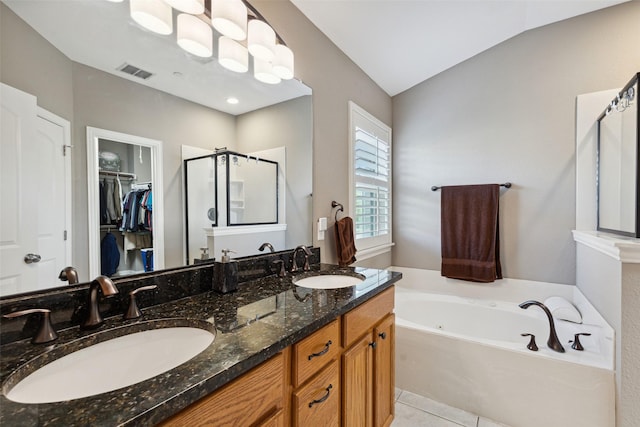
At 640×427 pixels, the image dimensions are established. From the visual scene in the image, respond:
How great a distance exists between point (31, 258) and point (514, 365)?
2367 millimetres

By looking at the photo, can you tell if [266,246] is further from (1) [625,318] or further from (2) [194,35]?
(1) [625,318]

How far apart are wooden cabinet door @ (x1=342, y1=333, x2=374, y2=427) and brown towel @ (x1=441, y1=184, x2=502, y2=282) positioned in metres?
1.75

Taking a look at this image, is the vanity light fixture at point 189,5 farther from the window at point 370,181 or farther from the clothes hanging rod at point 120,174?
the window at point 370,181

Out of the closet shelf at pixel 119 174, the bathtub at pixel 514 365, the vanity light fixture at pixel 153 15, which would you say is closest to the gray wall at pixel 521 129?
the bathtub at pixel 514 365

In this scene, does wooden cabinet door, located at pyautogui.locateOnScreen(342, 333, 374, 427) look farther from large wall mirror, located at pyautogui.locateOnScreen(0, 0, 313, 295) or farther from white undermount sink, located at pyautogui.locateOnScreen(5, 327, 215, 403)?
large wall mirror, located at pyautogui.locateOnScreen(0, 0, 313, 295)

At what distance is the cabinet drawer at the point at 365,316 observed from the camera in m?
1.16

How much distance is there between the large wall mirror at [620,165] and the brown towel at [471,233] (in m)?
0.69

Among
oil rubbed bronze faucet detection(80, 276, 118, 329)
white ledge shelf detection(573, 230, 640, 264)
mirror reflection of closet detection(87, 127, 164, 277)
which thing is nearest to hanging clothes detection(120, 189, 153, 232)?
mirror reflection of closet detection(87, 127, 164, 277)

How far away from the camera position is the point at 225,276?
1.24 meters

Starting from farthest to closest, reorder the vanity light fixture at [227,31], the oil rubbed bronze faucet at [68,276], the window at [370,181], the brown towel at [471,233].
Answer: the brown towel at [471,233]
the window at [370,181]
the vanity light fixture at [227,31]
the oil rubbed bronze faucet at [68,276]

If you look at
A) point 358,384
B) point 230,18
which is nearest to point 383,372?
point 358,384

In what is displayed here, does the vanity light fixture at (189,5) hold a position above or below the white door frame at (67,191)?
above

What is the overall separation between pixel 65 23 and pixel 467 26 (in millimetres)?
2500

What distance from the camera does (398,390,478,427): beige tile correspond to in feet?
5.92
